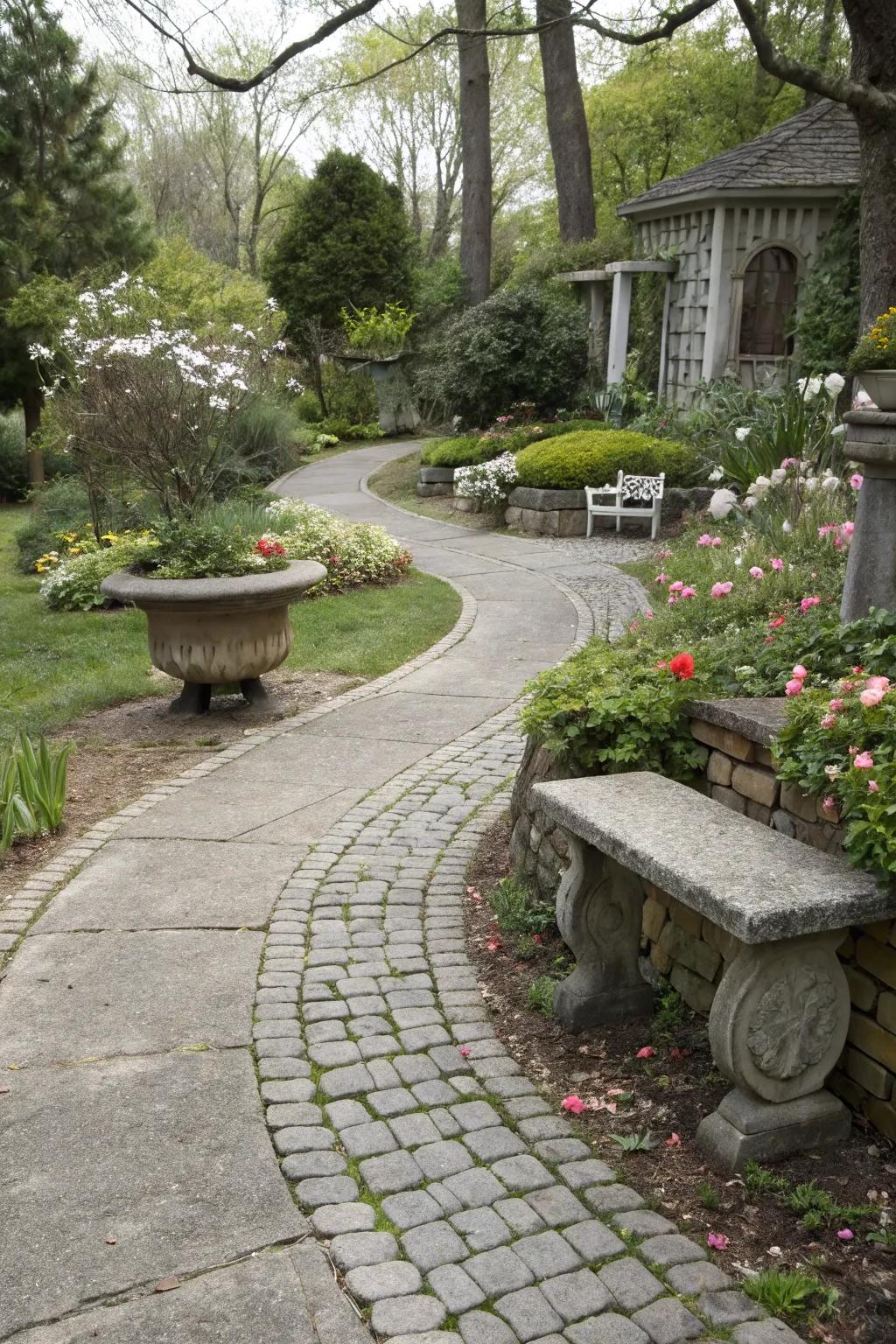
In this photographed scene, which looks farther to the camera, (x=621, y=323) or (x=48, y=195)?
(x=48, y=195)

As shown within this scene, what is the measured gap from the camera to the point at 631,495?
1288 cm

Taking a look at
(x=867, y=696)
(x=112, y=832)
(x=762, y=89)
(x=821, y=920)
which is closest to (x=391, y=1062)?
(x=821, y=920)

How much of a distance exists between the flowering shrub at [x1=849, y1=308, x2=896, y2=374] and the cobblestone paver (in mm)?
2352

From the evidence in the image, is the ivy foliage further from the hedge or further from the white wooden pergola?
the hedge

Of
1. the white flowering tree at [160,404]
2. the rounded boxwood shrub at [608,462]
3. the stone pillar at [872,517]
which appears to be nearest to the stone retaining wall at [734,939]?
the stone pillar at [872,517]

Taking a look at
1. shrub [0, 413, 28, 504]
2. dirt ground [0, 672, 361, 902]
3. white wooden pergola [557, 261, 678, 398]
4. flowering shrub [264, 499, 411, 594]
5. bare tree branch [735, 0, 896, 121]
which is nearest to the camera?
dirt ground [0, 672, 361, 902]

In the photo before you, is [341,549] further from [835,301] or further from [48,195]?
[48,195]

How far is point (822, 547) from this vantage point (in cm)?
540

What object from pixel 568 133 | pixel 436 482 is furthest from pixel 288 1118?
pixel 568 133

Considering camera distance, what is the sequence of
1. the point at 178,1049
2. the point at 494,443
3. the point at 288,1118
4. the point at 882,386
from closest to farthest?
1. the point at 288,1118
2. the point at 178,1049
3. the point at 882,386
4. the point at 494,443

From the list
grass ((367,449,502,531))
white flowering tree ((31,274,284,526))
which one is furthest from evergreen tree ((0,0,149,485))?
white flowering tree ((31,274,284,526))

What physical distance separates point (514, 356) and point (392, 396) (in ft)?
23.6

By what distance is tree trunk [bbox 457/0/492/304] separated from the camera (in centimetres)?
2102

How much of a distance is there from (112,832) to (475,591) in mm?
5882
